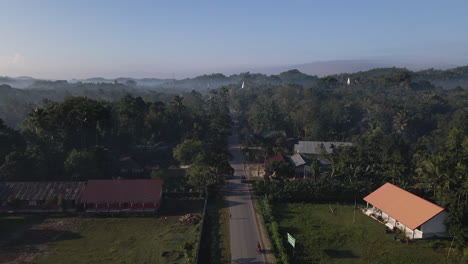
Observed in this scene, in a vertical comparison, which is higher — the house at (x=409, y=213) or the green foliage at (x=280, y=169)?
the green foliage at (x=280, y=169)

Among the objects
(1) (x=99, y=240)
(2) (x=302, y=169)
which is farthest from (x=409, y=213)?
(1) (x=99, y=240)

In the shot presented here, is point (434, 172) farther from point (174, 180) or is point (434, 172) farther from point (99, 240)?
point (99, 240)

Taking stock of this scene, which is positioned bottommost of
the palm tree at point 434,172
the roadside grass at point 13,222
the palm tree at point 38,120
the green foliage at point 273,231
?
the roadside grass at point 13,222

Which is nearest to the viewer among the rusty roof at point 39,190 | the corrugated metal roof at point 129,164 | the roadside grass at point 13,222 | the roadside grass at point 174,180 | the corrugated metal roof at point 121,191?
the roadside grass at point 13,222

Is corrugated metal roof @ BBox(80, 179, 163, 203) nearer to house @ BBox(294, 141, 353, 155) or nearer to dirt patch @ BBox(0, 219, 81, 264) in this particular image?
dirt patch @ BBox(0, 219, 81, 264)

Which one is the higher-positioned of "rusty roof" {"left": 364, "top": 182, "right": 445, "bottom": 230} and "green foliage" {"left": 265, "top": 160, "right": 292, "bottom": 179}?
"green foliage" {"left": 265, "top": 160, "right": 292, "bottom": 179}

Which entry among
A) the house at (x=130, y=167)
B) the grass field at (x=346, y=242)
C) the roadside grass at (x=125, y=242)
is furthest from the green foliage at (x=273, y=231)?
the house at (x=130, y=167)

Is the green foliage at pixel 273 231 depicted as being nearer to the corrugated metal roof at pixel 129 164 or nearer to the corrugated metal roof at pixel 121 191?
the corrugated metal roof at pixel 121 191

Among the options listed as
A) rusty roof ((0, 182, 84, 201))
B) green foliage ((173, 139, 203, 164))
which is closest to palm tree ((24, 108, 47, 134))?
rusty roof ((0, 182, 84, 201))
